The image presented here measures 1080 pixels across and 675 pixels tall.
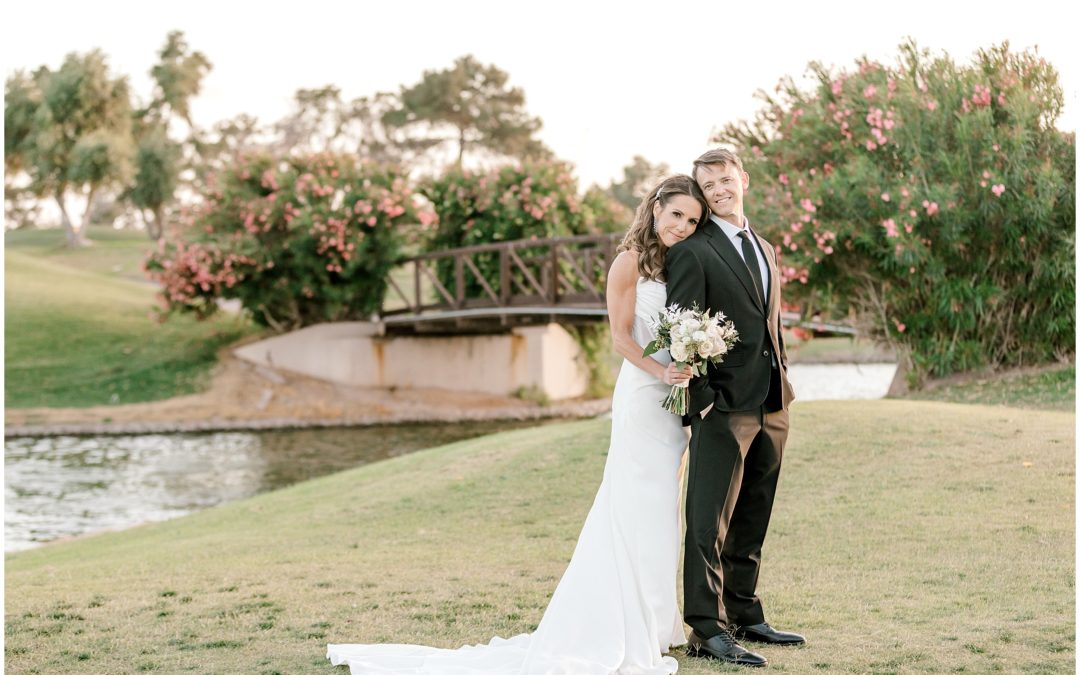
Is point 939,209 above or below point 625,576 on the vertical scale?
above

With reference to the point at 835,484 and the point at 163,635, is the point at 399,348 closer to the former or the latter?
the point at 835,484

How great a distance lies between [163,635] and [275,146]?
53.1m

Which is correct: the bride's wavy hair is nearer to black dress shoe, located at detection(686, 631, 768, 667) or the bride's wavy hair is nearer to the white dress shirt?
the white dress shirt

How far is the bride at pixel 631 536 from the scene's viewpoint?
436 cm

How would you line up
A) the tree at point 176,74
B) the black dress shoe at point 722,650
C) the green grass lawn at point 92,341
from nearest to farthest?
1. the black dress shoe at point 722,650
2. the green grass lawn at point 92,341
3. the tree at point 176,74

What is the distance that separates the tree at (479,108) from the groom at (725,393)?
41.8 meters

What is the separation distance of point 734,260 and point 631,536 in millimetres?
1174

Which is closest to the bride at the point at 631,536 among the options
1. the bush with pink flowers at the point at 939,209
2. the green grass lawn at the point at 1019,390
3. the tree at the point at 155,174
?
the green grass lawn at the point at 1019,390

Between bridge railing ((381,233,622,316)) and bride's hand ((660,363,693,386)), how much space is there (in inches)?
660

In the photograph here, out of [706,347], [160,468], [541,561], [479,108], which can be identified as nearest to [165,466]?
[160,468]

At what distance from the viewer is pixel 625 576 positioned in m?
4.42

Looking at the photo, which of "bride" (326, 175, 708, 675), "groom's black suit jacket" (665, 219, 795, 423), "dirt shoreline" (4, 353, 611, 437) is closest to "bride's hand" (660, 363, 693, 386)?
"bride" (326, 175, 708, 675)

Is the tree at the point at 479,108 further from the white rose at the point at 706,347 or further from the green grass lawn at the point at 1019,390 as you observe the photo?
the white rose at the point at 706,347

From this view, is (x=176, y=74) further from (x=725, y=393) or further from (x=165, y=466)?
(x=725, y=393)
